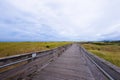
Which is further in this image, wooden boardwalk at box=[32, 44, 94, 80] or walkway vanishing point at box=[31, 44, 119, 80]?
wooden boardwalk at box=[32, 44, 94, 80]

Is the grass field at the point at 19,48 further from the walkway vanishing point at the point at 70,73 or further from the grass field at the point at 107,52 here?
the walkway vanishing point at the point at 70,73

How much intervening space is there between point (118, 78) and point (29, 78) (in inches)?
125

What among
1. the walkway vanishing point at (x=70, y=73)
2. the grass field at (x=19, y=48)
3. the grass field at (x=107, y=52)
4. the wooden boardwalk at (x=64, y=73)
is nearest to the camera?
the walkway vanishing point at (x=70, y=73)

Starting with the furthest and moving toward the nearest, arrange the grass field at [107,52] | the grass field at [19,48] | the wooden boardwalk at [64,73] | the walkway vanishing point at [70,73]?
the grass field at [19,48] < the grass field at [107,52] < the wooden boardwalk at [64,73] < the walkway vanishing point at [70,73]

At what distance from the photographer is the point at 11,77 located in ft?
9.37

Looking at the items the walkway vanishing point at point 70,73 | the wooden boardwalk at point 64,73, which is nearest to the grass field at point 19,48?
the wooden boardwalk at point 64,73

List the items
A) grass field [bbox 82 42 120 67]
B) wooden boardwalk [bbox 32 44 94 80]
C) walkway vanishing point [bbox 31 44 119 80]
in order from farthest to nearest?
grass field [bbox 82 42 120 67], wooden boardwalk [bbox 32 44 94 80], walkway vanishing point [bbox 31 44 119 80]

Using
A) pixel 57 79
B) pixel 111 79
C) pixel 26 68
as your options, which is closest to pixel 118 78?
pixel 111 79

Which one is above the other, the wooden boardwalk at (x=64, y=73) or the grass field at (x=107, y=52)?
the wooden boardwalk at (x=64, y=73)

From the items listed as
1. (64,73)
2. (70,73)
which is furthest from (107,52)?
(64,73)

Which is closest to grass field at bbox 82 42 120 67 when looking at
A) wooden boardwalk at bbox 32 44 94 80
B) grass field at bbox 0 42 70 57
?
wooden boardwalk at bbox 32 44 94 80

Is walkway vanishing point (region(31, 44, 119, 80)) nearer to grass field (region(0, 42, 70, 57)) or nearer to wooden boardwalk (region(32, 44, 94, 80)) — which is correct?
wooden boardwalk (region(32, 44, 94, 80))

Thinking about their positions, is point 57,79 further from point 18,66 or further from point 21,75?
point 18,66

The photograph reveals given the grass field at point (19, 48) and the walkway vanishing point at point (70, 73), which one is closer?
the walkway vanishing point at point (70, 73)
